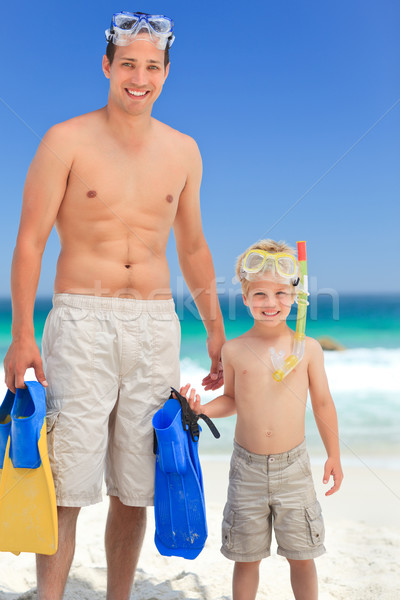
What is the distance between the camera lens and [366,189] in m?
16.0

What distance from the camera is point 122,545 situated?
2250 mm

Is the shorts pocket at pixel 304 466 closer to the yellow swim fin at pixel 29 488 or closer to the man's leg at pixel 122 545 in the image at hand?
the man's leg at pixel 122 545

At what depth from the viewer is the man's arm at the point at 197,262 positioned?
7.94 feet

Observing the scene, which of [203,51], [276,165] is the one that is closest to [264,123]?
[276,165]

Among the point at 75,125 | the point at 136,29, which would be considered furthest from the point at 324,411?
the point at 136,29

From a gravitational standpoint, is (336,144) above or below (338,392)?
above

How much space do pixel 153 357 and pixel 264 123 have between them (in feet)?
51.6

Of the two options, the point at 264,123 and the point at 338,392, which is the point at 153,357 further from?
the point at 264,123

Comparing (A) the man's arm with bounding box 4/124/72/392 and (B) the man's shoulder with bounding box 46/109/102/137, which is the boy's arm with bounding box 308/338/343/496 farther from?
(B) the man's shoulder with bounding box 46/109/102/137

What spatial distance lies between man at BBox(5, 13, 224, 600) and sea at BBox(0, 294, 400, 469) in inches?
37.0

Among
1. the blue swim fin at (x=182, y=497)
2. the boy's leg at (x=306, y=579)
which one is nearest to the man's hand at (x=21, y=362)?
the blue swim fin at (x=182, y=497)

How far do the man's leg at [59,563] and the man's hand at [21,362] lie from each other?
1.43 feet

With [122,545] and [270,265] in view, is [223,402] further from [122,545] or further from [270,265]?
[122,545]

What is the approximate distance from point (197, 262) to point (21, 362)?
846 millimetres
